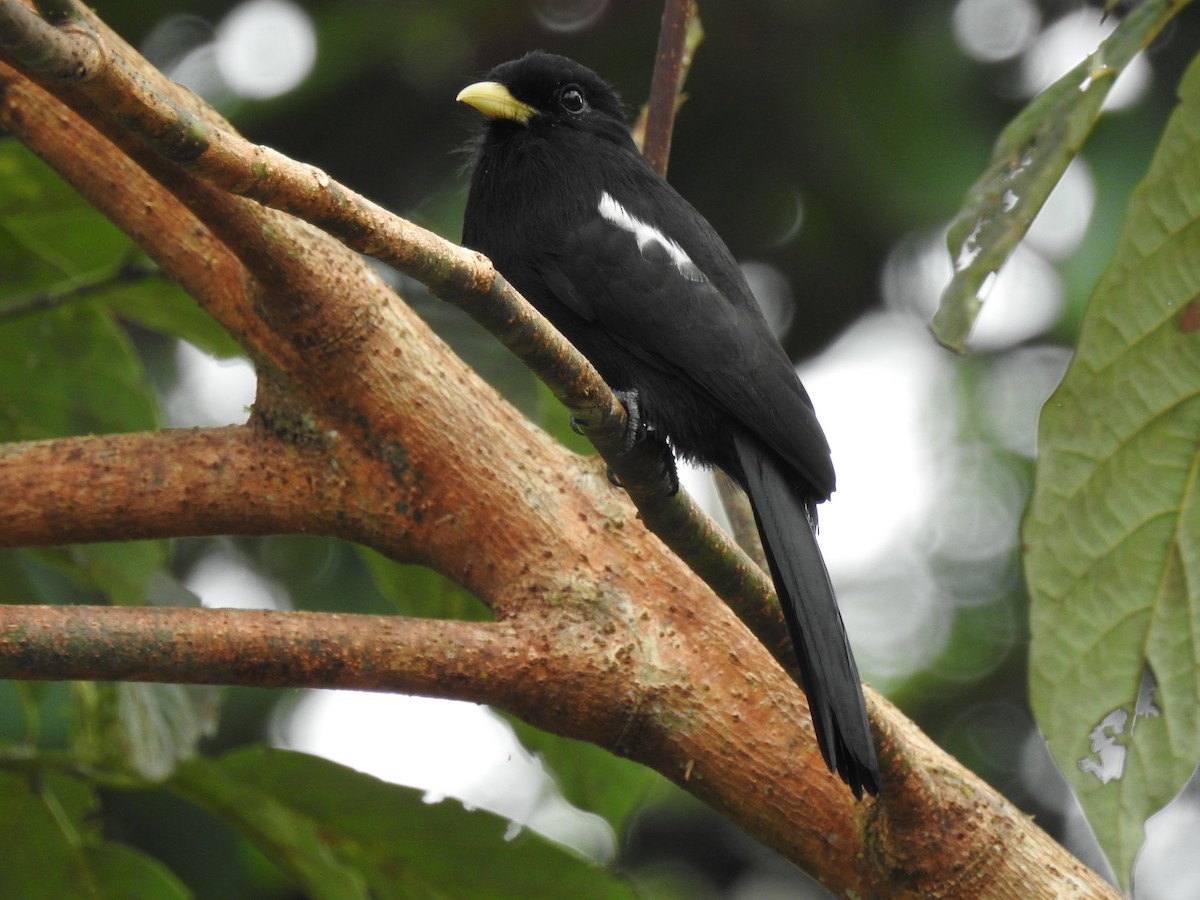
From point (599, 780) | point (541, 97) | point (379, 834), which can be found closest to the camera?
point (379, 834)

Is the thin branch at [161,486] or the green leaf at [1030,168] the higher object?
the green leaf at [1030,168]

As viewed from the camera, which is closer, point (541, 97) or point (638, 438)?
point (638, 438)

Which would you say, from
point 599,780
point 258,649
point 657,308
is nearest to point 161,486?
point 258,649

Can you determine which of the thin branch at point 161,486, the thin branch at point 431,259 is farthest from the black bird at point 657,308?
the thin branch at point 161,486

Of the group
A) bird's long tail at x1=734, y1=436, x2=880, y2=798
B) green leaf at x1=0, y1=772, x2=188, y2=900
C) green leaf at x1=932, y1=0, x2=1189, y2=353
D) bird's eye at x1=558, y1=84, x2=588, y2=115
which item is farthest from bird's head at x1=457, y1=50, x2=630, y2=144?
green leaf at x1=0, y1=772, x2=188, y2=900

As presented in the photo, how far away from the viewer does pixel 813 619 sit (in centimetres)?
212

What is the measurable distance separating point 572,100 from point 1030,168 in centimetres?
160

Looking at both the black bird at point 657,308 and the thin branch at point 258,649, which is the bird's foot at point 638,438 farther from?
the thin branch at point 258,649

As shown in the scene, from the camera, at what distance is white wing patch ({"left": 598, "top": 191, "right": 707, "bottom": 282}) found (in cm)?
286

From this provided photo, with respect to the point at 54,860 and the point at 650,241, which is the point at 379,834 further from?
the point at 650,241

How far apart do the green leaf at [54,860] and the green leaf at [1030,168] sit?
1565 millimetres

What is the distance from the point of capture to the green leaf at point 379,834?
2332mm

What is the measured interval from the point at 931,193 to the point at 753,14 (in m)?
0.96

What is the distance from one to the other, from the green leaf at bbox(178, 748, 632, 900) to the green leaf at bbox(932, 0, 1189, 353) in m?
1.08
